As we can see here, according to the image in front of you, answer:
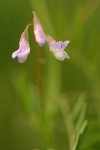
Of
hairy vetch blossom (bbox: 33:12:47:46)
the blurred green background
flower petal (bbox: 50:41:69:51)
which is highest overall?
hairy vetch blossom (bbox: 33:12:47:46)

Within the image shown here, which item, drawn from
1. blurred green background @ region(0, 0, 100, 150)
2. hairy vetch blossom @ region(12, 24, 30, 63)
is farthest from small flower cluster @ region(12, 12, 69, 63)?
blurred green background @ region(0, 0, 100, 150)

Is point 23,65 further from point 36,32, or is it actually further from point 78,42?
point 36,32

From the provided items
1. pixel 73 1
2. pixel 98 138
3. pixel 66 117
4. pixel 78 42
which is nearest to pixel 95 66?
pixel 78 42

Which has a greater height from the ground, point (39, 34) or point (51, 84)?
point (39, 34)

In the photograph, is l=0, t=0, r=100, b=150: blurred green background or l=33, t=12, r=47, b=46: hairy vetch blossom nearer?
l=33, t=12, r=47, b=46: hairy vetch blossom

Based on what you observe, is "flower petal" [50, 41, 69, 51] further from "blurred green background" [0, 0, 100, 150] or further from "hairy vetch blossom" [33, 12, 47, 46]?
"blurred green background" [0, 0, 100, 150]

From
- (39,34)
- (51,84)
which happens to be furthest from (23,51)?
(51,84)

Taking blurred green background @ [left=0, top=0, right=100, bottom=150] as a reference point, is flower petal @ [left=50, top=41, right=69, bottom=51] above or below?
above

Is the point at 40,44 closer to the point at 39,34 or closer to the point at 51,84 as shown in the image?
the point at 39,34

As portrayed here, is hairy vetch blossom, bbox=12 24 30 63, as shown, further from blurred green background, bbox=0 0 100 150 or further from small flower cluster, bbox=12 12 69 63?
blurred green background, bbox=0 0 100 150
